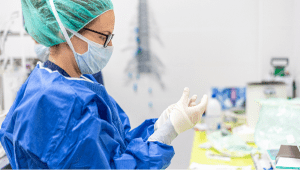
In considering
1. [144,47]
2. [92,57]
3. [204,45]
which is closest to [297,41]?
[204,45]

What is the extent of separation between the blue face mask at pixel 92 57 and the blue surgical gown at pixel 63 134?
0.14 meters

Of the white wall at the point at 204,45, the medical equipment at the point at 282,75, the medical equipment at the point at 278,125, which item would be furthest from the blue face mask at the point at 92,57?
the medical equipment at the point at 282,75

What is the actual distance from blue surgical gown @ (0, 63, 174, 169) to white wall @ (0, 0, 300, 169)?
1543 mm

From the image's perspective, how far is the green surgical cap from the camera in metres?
0.78

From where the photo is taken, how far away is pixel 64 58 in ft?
2.69

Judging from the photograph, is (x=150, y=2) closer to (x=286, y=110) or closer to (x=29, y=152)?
(x=286, y=110)

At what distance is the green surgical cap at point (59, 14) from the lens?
782 mm

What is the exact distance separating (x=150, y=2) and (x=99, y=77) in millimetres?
1269

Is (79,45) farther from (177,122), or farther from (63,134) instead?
(177,122)

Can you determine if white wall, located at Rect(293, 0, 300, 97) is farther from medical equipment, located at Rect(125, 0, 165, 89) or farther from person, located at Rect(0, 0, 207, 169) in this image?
person, located at Rect(0, 0, 207, 169)

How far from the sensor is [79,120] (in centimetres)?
65

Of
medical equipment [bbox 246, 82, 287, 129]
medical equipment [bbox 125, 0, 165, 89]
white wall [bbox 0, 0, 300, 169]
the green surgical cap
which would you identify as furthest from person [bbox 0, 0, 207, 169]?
medical equipment [bbox 125, 0, 165, 89]

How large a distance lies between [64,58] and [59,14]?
0.16m

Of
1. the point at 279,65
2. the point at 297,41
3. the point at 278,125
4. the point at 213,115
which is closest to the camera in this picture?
the point at 278,125
